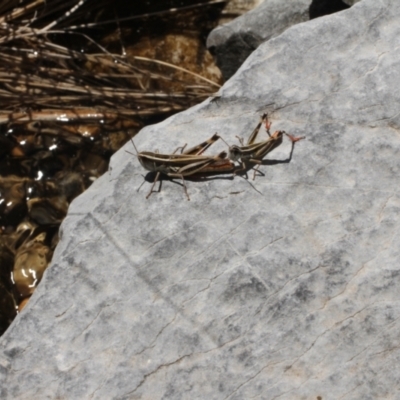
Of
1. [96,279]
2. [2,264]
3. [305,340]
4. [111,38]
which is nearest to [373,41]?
[305,340]

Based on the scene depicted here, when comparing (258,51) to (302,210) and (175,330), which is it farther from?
(175,330)

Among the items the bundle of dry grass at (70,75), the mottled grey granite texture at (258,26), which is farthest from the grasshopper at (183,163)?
the bundle of dry grass at (70,75)

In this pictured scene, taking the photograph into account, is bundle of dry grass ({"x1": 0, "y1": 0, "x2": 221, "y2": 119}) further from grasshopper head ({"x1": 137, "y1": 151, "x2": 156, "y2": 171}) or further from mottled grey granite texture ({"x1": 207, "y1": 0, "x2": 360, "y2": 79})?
grasshopper head ({"x1": 137, "y1": 151, "x2": 156, "y2": 171})

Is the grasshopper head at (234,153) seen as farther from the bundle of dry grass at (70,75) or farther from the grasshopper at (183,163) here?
the bundle of dry grass at (70,75)

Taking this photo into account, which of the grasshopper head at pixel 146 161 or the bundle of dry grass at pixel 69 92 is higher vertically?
the grasshopper head at pixel 146 161

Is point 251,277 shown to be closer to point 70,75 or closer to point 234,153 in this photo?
point 234,153

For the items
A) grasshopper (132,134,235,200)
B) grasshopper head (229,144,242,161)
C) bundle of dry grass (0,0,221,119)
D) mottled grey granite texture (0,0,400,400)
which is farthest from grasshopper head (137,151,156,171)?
bundle of dry grass (0,0,221,119)

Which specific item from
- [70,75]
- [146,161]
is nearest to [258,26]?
[70,75]
